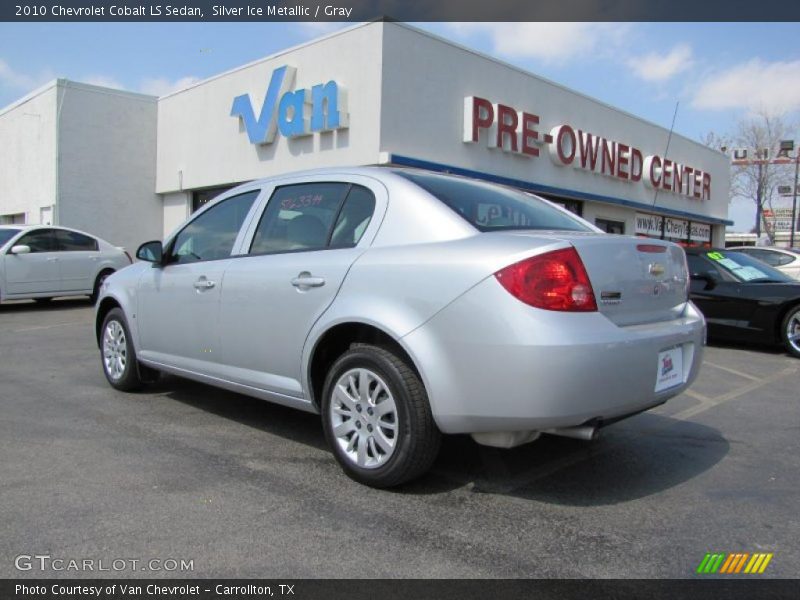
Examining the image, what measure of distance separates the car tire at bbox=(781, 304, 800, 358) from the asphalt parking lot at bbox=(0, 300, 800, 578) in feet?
11.3

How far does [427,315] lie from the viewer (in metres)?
3.08

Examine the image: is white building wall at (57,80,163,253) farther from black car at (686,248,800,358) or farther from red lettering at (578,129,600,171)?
black car at (686,248,800,358)

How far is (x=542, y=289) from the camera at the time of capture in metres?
2.88

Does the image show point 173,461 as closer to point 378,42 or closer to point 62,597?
point 62,597

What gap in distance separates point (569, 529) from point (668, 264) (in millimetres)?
1560

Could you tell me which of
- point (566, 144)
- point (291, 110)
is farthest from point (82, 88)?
point (566, 144)

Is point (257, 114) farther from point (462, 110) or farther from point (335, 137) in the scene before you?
point (462, 110)

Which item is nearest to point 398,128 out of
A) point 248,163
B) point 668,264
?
point 248,163

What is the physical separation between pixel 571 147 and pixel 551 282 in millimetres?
15387

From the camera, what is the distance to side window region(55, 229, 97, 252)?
12250 mm

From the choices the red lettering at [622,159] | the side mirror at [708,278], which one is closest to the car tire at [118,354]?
the side mirror at [708,278]

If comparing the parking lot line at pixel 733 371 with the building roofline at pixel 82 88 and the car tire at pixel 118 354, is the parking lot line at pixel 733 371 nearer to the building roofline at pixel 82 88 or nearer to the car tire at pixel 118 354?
the car tire at pixel 118 354
